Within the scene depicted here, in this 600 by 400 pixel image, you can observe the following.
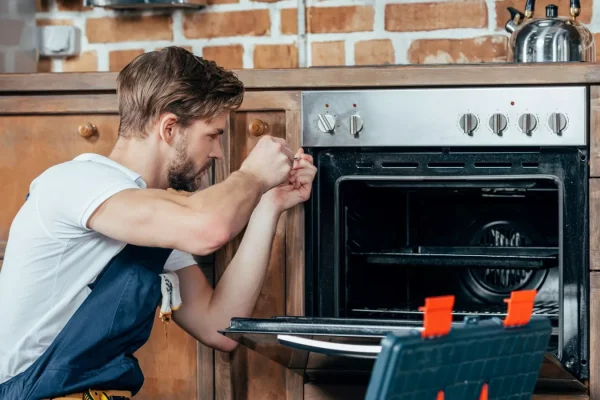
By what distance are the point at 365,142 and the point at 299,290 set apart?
340 millimetres

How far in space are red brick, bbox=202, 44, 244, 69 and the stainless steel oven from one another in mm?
730

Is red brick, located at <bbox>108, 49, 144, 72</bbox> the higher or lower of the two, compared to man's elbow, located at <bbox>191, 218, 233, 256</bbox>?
higher

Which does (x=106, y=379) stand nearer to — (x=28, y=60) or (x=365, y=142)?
(x=365, y=142)

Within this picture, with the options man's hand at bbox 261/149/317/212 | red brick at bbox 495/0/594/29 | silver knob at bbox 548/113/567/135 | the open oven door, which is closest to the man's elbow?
the open oven door

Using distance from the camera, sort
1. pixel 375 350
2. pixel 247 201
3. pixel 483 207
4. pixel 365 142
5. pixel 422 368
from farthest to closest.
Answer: pixel 483 207 → pixel 365 142 → pixel 247 201 → pixel 375 350 → pixel 422 368

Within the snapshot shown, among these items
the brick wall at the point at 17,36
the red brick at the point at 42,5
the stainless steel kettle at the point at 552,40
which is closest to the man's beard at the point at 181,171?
the stainless steel kettle at the point at 552,40

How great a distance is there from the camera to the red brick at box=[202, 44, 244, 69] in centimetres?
267

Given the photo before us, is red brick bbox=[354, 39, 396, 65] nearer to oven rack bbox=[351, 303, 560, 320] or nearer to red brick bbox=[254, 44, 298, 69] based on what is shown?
red brick bbox=[254, 44, 298, 69]

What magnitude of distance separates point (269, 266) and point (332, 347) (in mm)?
629

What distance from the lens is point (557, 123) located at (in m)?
1.87

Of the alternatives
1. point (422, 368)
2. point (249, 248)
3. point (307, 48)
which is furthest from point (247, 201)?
point (307, 48)

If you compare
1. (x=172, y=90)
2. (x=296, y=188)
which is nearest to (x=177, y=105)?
(x=172, y=90)

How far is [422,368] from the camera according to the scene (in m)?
1.10

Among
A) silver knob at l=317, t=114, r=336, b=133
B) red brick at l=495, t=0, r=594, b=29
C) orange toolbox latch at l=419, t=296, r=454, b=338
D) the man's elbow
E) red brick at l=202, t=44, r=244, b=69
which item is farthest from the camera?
red brick at l=202, t=44, r=244, b=69
